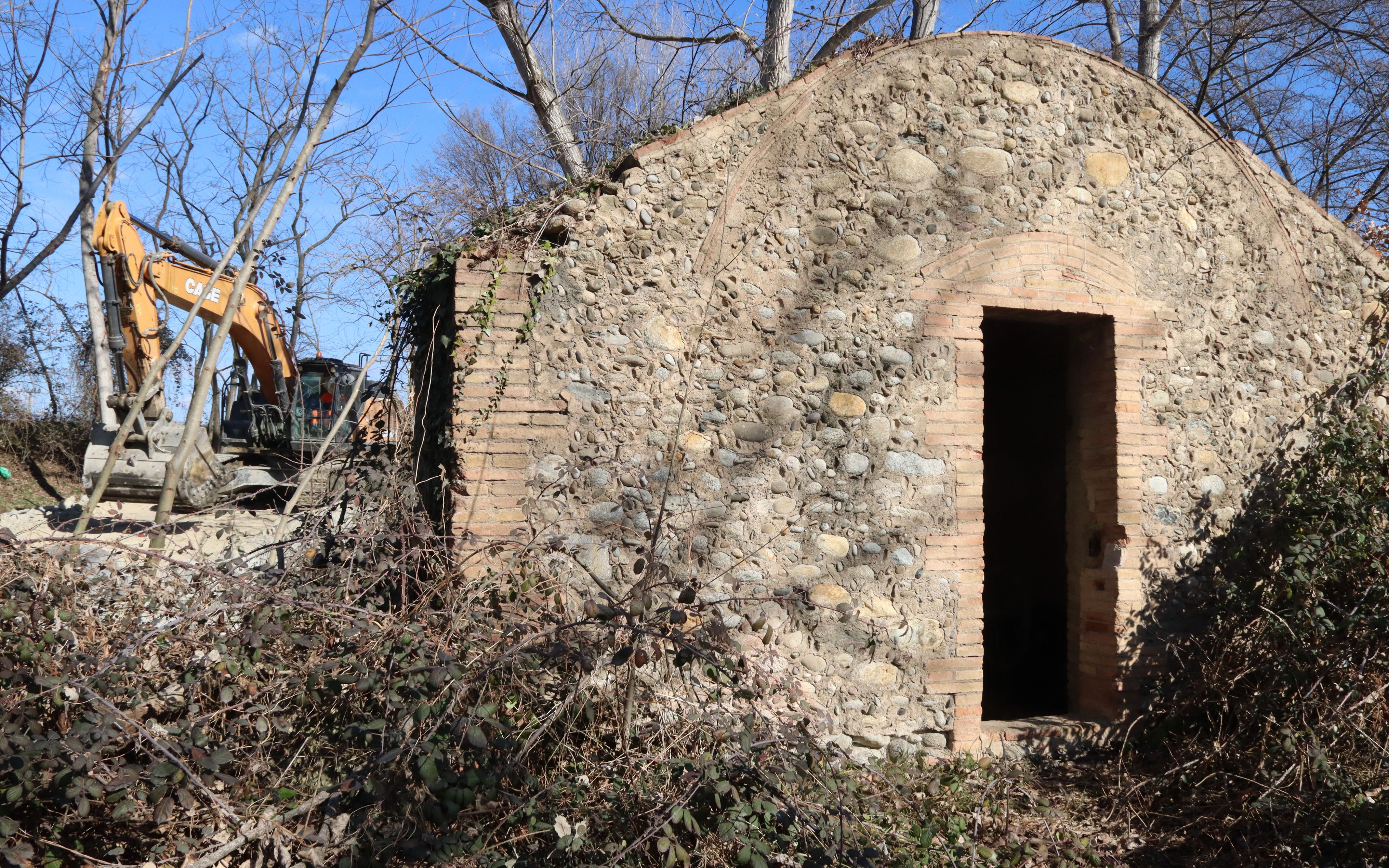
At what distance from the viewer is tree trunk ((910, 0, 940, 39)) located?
31.2 feet

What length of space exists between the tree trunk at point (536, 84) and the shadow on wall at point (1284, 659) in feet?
20.4

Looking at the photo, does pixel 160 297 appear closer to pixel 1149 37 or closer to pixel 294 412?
pixel 294 412

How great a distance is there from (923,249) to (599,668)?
2.88 metres

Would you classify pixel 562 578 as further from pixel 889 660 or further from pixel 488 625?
pixel 889 660

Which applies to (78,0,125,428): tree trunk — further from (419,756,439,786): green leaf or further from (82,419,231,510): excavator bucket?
(419,756,439,786): green leaf

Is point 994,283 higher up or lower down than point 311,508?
higher up

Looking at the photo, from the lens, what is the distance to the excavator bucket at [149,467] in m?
10.3

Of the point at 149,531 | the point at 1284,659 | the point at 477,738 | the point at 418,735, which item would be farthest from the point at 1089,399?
the point at 149,531

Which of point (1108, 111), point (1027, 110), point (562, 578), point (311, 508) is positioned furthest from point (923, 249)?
point (311, 508)

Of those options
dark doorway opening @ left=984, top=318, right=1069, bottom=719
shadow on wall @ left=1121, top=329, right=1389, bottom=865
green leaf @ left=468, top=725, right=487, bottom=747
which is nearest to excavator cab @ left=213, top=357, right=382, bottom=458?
dark doorway opening @ left=984, top=318, right=1069, bottom=719

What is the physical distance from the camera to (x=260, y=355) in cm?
1195

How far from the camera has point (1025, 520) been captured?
7855 millimetres

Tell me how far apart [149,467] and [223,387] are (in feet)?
10.9

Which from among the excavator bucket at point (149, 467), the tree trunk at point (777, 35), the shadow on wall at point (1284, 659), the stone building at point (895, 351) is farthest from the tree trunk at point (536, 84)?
the shadow on wall at point (1284, 659)
